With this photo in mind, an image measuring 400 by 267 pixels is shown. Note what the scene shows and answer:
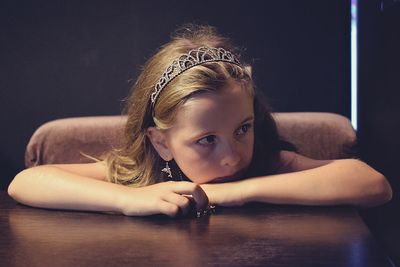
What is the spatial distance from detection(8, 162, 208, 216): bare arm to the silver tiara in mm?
279

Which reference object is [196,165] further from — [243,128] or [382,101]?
[382,101]

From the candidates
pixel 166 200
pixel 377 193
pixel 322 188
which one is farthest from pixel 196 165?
pixel 377 193

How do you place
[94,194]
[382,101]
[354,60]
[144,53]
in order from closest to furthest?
[94,194] → [382,101] → [354,60] → [144,53]

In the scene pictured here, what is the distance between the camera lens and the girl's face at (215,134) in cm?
126

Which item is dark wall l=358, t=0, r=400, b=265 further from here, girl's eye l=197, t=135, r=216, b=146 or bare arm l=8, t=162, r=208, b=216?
bare arm l=8, t=162, r=208, b=216

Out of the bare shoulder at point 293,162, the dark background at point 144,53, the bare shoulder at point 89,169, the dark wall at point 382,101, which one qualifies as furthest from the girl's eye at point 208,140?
the dark background at point 144,53

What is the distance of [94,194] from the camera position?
1238 mm

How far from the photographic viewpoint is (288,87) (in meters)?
2.27

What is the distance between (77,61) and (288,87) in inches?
34.6

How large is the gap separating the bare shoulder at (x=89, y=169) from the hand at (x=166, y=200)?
0.37 metres

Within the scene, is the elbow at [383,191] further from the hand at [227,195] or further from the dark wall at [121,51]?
the dark wall at [121,51]

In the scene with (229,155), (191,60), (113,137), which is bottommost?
(113,137)

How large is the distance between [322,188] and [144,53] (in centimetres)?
131

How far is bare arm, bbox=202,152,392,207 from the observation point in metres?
1.20
